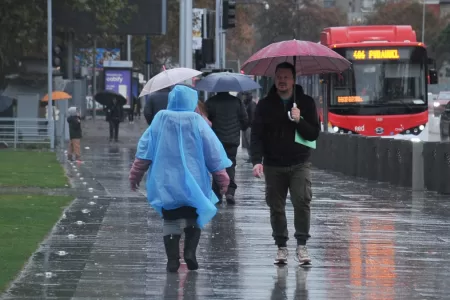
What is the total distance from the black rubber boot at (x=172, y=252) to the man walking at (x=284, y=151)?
→ 38.1 inches

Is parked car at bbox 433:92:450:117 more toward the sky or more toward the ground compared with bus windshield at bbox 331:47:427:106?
more toward the ground

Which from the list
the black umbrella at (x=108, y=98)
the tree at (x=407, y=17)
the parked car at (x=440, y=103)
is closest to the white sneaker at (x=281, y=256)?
the black umbrella at (x=108, y=98)

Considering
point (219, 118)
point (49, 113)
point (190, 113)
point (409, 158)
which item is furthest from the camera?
point (49, 113)

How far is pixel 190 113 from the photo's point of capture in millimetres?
9711

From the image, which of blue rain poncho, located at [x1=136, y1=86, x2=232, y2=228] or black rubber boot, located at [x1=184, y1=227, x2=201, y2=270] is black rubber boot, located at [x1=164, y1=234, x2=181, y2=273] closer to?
black rubber boot, located at [x1=184, y1=227, x2=201, y2=270]

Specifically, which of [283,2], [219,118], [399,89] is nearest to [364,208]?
[219,118]

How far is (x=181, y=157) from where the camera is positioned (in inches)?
376

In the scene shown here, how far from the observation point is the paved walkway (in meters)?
8.81

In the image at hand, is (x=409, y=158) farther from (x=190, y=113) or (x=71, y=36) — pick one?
(x=71, y=36)

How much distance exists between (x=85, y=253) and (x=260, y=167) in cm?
190

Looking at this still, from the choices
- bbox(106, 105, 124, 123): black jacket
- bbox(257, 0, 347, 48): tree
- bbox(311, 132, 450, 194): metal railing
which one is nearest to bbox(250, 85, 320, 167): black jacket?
bbox(311, 132, 450, 194): metal railing

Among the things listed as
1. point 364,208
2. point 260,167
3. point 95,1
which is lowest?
point 364,208

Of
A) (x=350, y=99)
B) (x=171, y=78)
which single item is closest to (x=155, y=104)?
(x=171, y=78)

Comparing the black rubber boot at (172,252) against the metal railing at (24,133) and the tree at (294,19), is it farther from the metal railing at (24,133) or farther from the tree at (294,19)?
the tree at (294,19)
